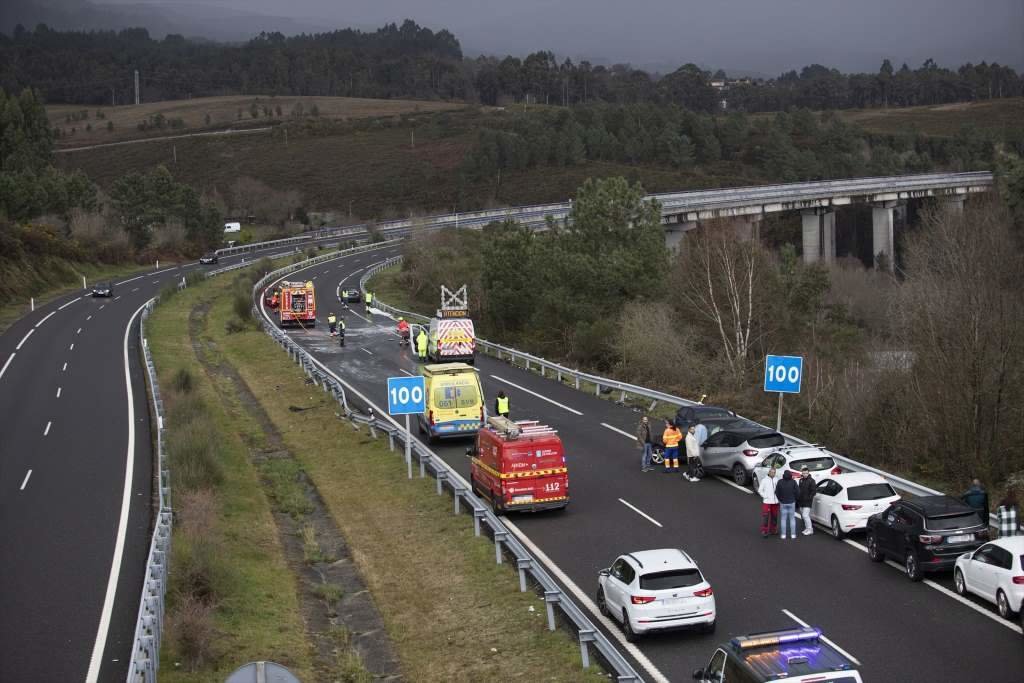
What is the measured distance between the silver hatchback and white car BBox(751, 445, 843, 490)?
0.79 m

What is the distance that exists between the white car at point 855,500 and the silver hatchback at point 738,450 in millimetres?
4094

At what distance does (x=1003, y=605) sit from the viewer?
674 inches

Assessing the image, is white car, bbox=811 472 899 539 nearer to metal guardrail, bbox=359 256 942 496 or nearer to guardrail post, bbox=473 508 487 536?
metal guardrail, bbox=359 256 942 496

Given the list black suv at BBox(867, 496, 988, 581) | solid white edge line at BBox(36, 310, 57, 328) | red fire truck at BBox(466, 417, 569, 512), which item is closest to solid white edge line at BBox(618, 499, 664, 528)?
red fire truck at BBox(466, 417, 569, 512)

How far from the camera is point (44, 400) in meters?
42.2

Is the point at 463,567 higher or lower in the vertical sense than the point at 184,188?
lower

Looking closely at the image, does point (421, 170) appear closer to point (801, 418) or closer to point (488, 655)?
point (801, 418)

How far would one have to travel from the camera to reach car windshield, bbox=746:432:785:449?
27.1m

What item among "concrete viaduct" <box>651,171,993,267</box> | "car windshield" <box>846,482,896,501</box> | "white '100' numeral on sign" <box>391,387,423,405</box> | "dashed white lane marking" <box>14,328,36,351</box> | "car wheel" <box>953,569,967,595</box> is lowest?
"dashed white lane marking" <box>14,328,36,351</box>

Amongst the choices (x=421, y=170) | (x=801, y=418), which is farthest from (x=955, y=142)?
(x=801, y=418)

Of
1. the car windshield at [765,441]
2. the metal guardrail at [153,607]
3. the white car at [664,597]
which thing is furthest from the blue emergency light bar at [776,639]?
the car windshield at [765,441]

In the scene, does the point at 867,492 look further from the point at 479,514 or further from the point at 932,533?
the point at 479,514

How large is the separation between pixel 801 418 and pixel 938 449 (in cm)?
740

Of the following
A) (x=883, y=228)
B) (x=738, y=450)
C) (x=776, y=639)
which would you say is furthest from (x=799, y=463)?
(x=883, y=228)
